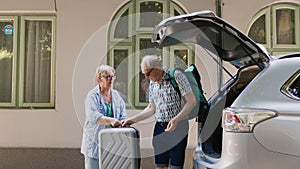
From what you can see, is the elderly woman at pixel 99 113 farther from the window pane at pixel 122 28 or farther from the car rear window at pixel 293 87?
the window pane at pixel 122 28

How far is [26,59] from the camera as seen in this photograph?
7078mm

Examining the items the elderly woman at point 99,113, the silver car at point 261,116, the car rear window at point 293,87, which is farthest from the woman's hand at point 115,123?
the car rear window at point 293,87

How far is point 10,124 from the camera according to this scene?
6734mm

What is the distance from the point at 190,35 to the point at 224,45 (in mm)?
382

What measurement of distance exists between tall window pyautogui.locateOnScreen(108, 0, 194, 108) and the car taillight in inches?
152

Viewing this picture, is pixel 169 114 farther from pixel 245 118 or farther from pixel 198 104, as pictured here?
pixel 245 118

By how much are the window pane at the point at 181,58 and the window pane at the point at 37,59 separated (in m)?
2.29

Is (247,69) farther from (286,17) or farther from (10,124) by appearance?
(10,124)

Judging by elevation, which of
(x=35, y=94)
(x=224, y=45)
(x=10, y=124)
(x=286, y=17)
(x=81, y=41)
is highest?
(x=286, y=17)

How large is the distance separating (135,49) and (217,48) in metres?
2.95

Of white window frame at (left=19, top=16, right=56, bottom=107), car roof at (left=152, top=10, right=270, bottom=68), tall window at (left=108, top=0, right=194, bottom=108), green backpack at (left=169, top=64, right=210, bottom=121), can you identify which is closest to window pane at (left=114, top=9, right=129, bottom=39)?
tall window at (left=108, top=0, right=194, bottom=108)

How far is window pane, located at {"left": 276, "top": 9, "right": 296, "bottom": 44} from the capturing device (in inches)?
275

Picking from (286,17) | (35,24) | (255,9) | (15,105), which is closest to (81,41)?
(35,24)

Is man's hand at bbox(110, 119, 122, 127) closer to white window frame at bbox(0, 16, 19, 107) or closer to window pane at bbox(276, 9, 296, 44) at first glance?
white window frame at bbox(0, 16, 19, 107)
